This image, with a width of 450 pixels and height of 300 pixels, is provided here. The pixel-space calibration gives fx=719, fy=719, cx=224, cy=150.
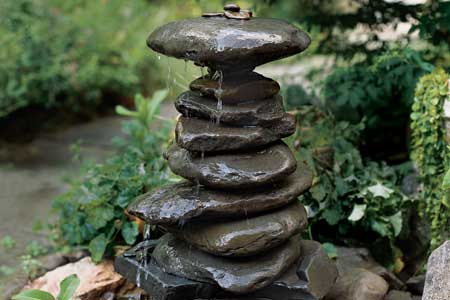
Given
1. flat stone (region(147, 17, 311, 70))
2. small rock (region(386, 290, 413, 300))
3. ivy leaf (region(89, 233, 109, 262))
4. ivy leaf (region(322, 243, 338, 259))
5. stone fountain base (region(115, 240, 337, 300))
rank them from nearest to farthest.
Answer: flat stone (region(147, 17, 311, 70)) < stone fountain base (region(115, 240, 337, 300)) < small rock (region(386, 290, 413, 300)) < ivy leaf (region(322, 243, 338, 259)) < ivy leaf (region(89, 233, 109, 262))

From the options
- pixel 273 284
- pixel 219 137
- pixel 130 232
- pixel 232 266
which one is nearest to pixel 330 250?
pixel 273 284

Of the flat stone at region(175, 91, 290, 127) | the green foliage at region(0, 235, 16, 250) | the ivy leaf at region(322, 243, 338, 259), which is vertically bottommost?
the green foliage at region(0, 235, 16, 250)

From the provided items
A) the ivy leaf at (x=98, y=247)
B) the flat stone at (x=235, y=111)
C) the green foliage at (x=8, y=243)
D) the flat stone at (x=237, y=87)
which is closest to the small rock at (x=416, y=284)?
the flat stone at (x=235, y=111)

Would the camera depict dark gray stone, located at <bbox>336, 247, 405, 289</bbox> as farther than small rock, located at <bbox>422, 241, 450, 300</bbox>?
Yes

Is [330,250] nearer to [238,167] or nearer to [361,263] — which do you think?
[361,263]

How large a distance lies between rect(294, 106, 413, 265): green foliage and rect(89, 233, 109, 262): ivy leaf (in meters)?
1.28

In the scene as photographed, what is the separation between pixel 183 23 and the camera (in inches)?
125

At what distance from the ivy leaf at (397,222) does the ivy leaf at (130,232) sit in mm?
1576

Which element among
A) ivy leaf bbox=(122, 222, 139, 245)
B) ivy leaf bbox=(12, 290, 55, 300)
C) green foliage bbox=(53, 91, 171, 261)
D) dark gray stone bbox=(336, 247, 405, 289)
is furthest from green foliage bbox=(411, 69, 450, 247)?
ivy leaf bbox=(12, 290, 55, 300)

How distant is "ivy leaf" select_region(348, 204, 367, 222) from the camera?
4391 mm

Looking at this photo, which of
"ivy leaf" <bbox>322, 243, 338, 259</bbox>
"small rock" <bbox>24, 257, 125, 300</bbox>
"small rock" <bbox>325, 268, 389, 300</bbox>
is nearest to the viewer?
"small rock" <bbox>325, 268, 389, 300</bbox>

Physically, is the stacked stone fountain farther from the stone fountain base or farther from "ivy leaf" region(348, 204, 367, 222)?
"ivy leaf" region(348, 204, 367, 222)

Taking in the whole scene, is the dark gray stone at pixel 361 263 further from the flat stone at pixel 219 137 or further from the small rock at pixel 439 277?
the flat stone at pixel 219 137

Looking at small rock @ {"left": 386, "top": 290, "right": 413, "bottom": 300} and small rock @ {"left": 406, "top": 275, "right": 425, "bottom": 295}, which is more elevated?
small rock @ {"left": 386, "top": 290, "right": 413, "bottom": 300}
